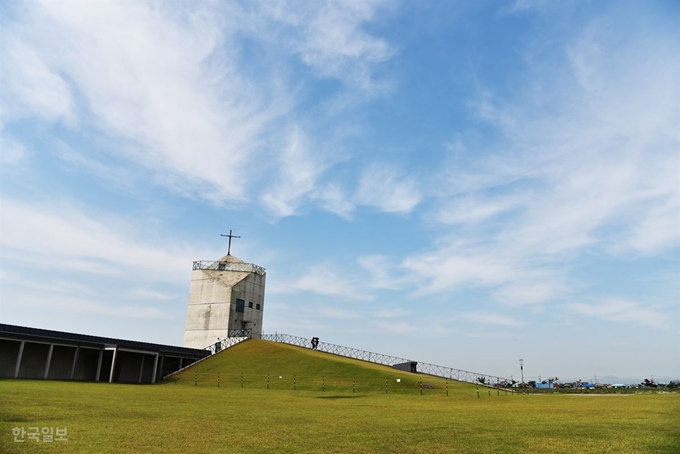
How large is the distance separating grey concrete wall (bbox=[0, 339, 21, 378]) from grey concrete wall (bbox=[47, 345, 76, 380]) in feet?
13.0

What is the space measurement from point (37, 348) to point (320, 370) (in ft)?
90.6

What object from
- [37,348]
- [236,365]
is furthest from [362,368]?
[37,348]

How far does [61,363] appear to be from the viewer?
49562 millimetres

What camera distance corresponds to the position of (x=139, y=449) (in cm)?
982

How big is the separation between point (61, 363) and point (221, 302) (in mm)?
29304

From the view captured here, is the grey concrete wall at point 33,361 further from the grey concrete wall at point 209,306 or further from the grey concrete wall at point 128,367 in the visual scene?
the grey concrete wall at point 209,306

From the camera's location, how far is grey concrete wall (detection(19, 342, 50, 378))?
45.8 m

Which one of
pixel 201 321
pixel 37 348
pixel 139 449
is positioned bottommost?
pixel 139 449

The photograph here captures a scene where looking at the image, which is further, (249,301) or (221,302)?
(249,301)

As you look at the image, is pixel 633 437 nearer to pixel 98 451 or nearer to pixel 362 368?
pixel 98 451

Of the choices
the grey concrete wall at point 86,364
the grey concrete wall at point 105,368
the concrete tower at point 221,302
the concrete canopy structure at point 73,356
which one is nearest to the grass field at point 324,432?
the concrete canopy structure at point 73,356

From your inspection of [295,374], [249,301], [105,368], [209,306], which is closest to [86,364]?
[105,368]

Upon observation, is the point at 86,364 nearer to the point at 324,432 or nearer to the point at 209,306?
the point at 209,306

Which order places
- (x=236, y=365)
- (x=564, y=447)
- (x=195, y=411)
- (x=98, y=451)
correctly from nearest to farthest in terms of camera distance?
(x=98, y=451), (x=564, y=447), (x=195, y=411), (x=236, y=365)
